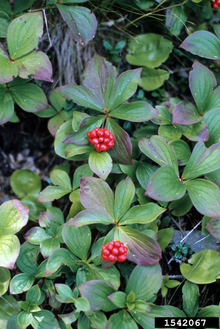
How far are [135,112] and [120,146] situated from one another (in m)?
0.34

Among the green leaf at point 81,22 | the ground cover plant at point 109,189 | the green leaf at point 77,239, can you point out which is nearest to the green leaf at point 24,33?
the ground cover plant at point 109,189

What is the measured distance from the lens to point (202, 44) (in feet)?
7.79

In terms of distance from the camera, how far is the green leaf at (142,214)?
75.2 inches

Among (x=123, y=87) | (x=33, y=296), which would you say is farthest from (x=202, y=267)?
(x=123, y=87)

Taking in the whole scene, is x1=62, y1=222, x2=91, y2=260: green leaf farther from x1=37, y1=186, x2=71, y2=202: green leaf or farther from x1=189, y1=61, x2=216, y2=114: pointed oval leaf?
x1=189, y1=61, x2=216, y2=114: pointed oval leaf

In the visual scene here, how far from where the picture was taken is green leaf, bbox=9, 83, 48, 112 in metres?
2.30

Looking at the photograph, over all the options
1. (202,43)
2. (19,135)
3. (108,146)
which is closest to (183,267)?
(108,146)

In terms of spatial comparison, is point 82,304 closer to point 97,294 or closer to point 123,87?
point 97,294

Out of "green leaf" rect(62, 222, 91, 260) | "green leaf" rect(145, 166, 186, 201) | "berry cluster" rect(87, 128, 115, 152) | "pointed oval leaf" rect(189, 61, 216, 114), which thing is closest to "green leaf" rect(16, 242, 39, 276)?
"green leaf" rect(62, 222, 91, 260)

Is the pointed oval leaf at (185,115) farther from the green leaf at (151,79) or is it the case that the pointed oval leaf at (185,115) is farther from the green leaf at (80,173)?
the green leaf at (80,173)

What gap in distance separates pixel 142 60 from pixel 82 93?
Result: 41.0 inches

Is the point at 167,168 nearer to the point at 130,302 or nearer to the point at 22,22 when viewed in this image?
the point at 130,302

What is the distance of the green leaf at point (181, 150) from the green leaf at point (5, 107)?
1.55 metres

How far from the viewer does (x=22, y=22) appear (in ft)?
6.77
